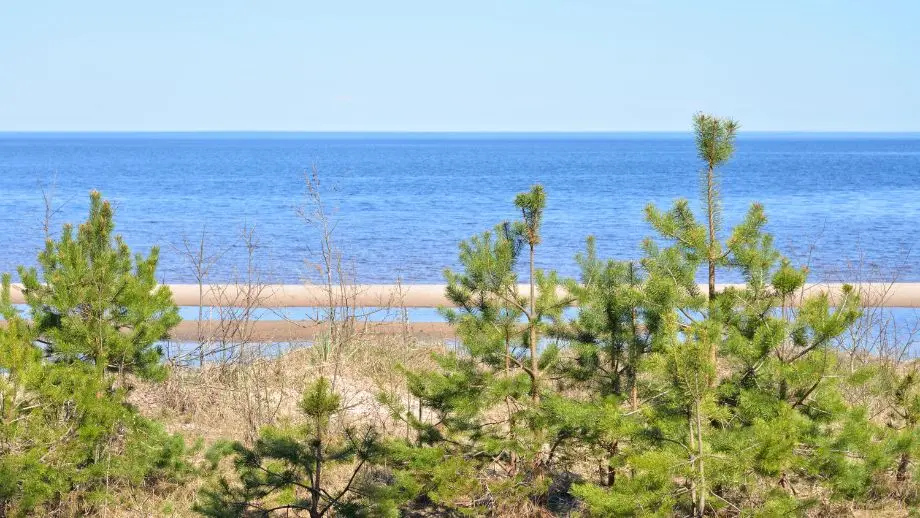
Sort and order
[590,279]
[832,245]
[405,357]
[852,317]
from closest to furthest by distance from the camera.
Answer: [852,317]
[590,279]
[405,357]
[832,245]

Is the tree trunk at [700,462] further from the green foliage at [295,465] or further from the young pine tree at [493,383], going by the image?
the green foliage at [295,465]

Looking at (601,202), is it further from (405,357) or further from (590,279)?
(590,279)

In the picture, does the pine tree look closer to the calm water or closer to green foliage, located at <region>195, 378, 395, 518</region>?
green foliage, located at <region>195, 378, 395, 518</region>

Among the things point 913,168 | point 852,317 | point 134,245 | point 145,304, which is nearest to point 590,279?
point 852,317

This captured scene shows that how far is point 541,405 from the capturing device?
705cm

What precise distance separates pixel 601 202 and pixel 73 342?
46641mm

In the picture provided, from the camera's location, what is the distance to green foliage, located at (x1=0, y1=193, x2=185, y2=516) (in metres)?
7.15

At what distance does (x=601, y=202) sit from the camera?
53188 mm

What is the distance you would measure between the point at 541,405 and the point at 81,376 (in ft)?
10.4

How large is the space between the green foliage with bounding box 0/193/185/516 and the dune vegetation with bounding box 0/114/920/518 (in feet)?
0.06

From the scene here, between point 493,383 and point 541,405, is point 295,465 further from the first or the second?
point 541,405

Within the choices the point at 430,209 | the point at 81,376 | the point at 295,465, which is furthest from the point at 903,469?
the point at 430,209

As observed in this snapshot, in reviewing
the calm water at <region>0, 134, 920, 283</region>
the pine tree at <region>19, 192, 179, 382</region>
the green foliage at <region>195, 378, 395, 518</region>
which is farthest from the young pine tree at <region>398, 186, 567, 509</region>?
the calm water at <region>0, 134, 920, 283</region>

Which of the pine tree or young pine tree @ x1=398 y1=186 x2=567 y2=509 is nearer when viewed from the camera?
young pine tree @ x1=398 y1=186 x2=567 y2=509
